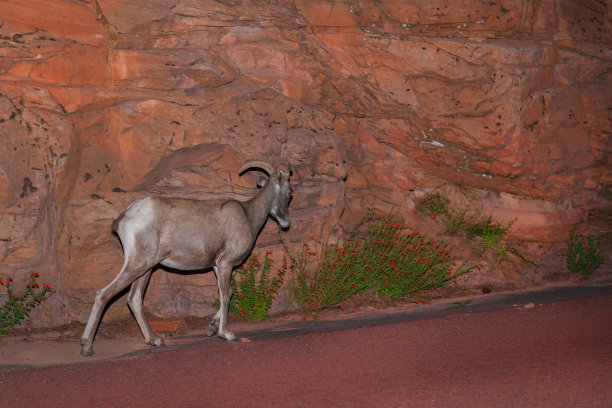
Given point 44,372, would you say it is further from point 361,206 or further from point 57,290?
point 361,206

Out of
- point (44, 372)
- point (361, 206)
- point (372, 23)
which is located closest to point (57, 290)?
point (44, 372)

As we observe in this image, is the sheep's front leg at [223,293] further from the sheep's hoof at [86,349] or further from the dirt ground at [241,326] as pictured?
the sheep's hoof at [86,349]

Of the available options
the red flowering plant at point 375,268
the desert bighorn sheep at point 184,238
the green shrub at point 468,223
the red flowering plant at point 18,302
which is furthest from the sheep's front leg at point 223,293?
the green shrub at point 468,223

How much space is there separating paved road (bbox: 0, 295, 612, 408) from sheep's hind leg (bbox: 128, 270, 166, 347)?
2.13 ft

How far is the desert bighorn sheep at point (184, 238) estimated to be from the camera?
25.3 ft

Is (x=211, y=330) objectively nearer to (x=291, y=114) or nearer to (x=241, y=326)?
(x=241, y=326)

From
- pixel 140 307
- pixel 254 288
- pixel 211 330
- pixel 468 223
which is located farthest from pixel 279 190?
pixel 468 223

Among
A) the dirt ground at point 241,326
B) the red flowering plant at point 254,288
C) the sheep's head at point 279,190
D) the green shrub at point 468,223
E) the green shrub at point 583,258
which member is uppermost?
the sheep's head at point 279,190

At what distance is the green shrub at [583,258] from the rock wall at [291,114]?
356 mm

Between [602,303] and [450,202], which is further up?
[450,202]

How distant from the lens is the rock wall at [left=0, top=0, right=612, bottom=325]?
29.1ft

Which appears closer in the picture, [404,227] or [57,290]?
[57,290]

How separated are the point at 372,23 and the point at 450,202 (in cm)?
371

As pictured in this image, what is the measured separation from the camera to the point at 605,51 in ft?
40.3
